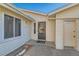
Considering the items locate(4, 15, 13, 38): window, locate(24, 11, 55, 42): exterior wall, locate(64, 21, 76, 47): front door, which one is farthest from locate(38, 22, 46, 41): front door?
locate(4, 15, 13, 38): window

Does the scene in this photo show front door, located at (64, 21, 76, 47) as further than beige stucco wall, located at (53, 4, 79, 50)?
Yes

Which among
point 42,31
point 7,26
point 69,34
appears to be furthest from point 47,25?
point 7,26

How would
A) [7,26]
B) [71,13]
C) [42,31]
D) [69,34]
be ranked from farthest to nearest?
1. [42,31]
2. [69,34]
3. [71,13]
4. [7,26]

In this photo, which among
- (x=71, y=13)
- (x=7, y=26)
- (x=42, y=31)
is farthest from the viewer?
(x=42, y=31)

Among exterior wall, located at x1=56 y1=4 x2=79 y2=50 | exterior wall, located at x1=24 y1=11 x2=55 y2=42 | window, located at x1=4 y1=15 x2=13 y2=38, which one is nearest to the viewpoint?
window, located at x1=4 y1=15 x2=13 y2=38

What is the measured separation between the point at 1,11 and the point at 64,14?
13.6 ft

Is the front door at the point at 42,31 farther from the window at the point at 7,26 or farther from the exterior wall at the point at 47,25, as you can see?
the window at the point at 7,26

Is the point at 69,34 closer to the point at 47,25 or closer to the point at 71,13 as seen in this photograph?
the point at 71,13

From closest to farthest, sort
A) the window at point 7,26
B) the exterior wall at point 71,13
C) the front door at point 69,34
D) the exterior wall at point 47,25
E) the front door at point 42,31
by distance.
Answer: the window at point 7,26 < the exterior wall at point 71,13 < the front door at point 69,34 < the exterior wall at point 47,25 < the front door at point 42,31

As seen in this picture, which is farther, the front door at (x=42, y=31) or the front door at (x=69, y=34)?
the front door at (x=42, y=31)

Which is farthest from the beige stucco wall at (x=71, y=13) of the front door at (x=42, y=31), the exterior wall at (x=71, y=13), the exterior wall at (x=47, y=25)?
the front door at (x=42, y=31)

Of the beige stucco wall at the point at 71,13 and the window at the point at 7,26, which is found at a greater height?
the beige stucco wall at the point at 71,13

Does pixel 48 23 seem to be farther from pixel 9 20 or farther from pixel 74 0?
pixel 74 0

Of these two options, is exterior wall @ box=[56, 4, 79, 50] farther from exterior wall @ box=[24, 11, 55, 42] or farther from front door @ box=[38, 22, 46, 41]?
front door @ box=[38, 22, 46, 41]
